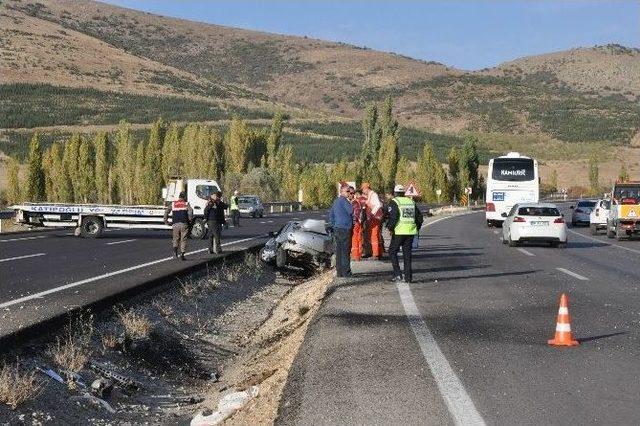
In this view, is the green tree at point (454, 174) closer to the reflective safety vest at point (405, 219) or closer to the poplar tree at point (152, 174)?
the poplar tree at point (152, 174)

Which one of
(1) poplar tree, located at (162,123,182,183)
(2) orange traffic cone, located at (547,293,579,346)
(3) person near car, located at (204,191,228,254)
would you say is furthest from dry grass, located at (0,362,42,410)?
(1) poplar tree, located at (162,123,182,183)

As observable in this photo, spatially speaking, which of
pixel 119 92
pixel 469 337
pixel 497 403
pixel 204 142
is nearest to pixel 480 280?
pixel 469 337

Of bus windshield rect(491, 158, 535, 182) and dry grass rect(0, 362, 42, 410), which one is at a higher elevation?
bus windshield rect(491, 158, 535, 182)

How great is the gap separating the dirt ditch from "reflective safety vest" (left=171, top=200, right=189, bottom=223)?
14.8 feet

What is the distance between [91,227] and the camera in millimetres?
34938

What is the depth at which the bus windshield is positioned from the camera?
46.7 metres

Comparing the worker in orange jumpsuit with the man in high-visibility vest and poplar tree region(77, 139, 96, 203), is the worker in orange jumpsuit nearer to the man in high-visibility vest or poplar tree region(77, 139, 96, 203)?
the man in high-visibility vest

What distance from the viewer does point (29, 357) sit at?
11367mm

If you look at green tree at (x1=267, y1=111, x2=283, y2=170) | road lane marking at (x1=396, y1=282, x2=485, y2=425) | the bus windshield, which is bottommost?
road lane marking at (x1=396, y1=282, x2=485, y2=425)

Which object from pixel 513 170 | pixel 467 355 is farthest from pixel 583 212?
pixel 467 355

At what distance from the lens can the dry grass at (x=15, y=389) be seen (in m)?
9.25

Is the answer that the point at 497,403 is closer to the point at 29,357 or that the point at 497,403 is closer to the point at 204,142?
the point at 29,357

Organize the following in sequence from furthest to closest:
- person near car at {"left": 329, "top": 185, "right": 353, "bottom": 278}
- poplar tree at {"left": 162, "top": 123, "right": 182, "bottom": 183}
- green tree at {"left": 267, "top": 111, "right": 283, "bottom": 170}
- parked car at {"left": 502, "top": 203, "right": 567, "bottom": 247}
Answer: green tree at {"left": 267, "top": 111, "right": 283, "bottom": 170}, poplar tree at {"left": 162, "top": 123, "right": 182, "bottom": 183}, parked car at {"left": 502, "top": 203, "right": 567, "bottom": 247}, person near car at {"left": 329, "top": 185, "right": 353, "bottom": 278}

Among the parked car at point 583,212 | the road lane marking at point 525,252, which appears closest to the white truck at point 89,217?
the road lane marking at point 525,252
